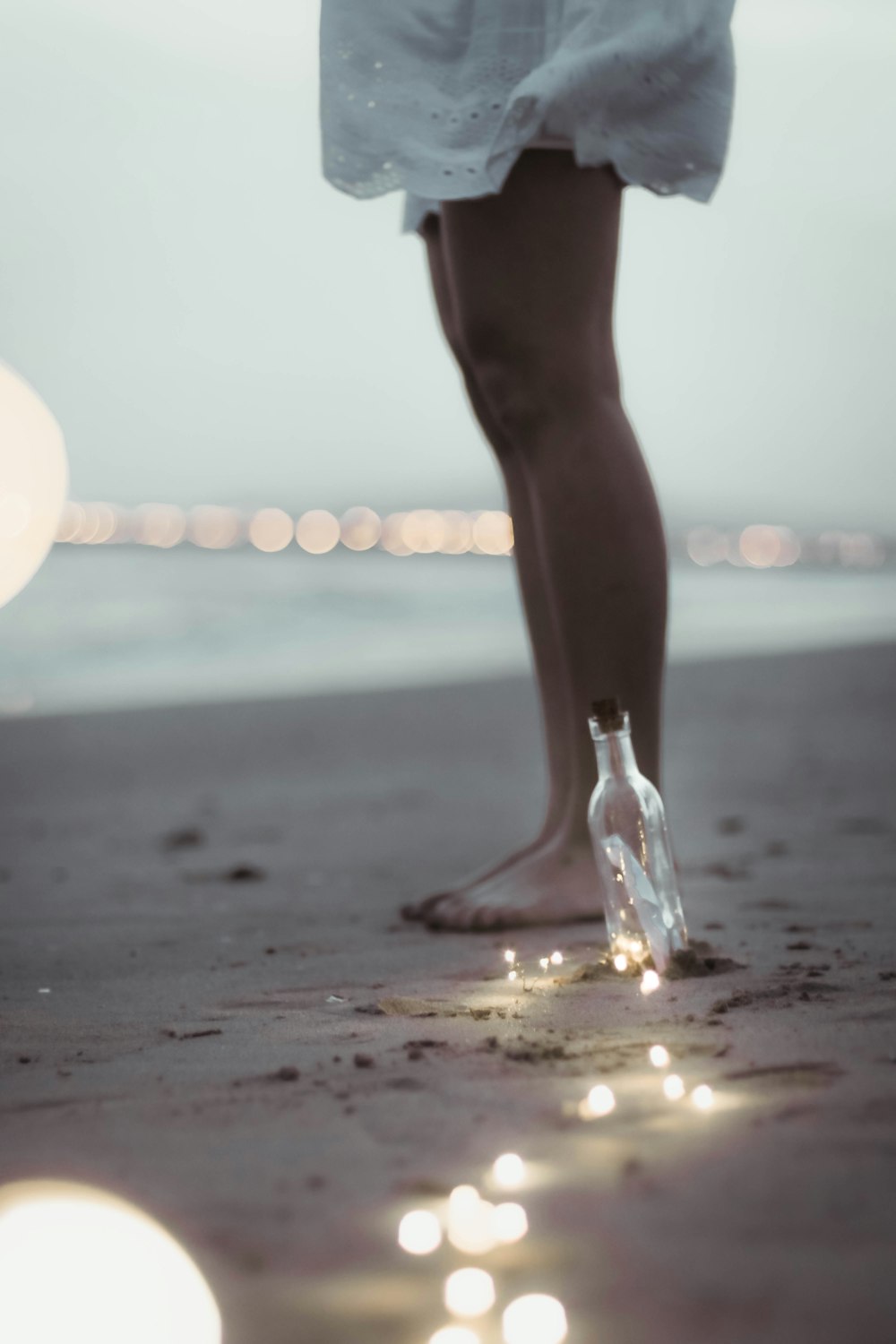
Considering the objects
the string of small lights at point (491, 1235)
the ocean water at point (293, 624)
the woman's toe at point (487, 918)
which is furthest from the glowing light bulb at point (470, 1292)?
the ocean water at point (293, 624)

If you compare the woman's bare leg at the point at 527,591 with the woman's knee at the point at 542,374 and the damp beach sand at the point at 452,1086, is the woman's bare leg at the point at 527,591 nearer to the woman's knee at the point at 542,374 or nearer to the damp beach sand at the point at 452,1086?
the woman's knee at the point at 542,374

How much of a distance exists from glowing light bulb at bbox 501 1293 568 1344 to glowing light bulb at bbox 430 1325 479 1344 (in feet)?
0.05

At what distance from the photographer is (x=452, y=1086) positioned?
980 millimetres

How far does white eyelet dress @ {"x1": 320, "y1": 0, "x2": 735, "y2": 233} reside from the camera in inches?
68.7

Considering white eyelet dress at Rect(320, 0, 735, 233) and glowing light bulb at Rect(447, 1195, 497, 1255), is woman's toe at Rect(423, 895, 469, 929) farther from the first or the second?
glowing light bulb at Rect(447, 1195, 497, 1255)

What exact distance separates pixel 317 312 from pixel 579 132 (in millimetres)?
12038

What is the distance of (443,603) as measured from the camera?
508 inches

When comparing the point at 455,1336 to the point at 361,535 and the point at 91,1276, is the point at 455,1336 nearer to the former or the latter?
the point at 91,1276

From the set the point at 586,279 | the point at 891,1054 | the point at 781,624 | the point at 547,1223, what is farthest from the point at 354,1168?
the point at 781,624

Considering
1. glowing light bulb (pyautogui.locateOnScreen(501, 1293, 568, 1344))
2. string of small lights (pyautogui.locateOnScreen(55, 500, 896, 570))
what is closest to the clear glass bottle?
glowing light bulb (pyautogui.locateOnScreen(501, 1293, 568, 1344))

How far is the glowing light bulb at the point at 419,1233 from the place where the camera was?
71 cm

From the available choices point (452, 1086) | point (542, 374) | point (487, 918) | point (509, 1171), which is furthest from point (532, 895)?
point (509, 1171)

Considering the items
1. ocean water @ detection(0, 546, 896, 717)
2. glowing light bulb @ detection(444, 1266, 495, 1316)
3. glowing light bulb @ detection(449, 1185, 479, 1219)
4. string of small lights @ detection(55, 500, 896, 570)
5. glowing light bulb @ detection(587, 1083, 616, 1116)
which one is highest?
string of small lights @ detection(55, 500, 896, 570)

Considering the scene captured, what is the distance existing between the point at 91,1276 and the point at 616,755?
82cm
